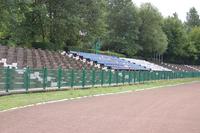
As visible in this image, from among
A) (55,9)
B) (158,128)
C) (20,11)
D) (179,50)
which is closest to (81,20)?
(55,9)

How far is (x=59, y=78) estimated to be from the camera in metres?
31.2

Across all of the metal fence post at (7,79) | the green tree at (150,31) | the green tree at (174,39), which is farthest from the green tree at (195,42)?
the metal fence post at (7,79)

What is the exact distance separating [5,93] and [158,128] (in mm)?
13135

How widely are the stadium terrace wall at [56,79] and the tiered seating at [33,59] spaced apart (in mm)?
3890

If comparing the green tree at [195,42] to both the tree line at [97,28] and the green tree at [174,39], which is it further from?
the green tree at [174,39]

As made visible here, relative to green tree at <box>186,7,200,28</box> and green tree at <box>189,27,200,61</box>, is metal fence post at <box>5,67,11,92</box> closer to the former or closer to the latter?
green tree at <box>189,27,200,61</box>

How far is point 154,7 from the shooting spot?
9281 cm

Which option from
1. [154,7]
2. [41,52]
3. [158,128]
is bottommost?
[158,128]

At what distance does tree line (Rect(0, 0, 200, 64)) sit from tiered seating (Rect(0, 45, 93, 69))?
238 centimetres

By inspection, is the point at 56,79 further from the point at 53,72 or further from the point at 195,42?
the point at 195,42

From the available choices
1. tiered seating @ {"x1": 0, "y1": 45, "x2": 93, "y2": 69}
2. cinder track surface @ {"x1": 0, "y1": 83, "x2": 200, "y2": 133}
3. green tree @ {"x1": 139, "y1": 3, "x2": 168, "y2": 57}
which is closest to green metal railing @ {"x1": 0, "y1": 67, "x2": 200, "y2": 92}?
tiered seating @ {"x1": 0, "y1": 45, "x2": 93, "y2": 69}

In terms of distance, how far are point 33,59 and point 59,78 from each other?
38.8 feet

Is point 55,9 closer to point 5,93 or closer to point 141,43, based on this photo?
point 5,93

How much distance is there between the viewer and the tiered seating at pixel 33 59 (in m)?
37.8
